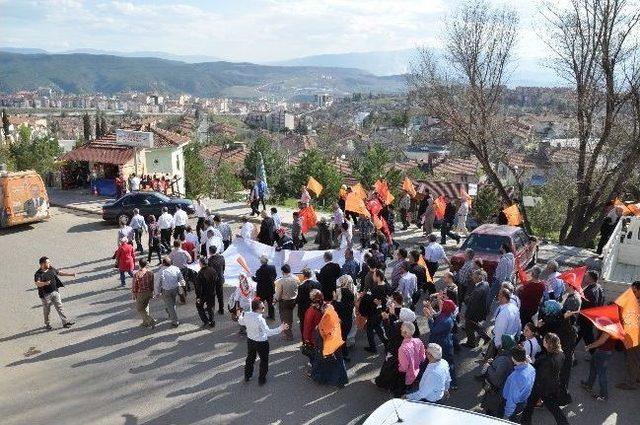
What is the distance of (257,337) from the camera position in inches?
356

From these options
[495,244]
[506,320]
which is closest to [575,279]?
[506,320]

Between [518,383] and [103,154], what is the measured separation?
24.6m

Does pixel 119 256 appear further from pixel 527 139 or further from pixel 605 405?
pixel 527 139

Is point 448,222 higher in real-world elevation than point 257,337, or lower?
higher

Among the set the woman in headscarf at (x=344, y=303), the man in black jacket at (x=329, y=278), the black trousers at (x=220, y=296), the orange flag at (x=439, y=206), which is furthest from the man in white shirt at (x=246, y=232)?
the orange flag at (x=439, y=206)

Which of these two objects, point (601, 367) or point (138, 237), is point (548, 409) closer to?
point (601, 367)

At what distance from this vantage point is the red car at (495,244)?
13.2 meters

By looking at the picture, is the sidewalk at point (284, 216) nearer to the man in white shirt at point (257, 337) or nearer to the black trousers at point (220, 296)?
the black trousers at point (220, 296)

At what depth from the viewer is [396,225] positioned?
68.7 feet

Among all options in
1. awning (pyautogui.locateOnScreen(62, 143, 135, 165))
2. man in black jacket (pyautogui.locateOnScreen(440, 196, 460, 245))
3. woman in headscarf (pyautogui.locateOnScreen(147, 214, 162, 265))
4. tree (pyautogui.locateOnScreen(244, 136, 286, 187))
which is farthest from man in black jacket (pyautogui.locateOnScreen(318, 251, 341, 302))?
tree (pyautogui.locateOnScreen(244, 136, 286, 187))

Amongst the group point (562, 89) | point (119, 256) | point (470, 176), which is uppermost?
point (562, 89)

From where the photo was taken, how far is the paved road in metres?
8.79

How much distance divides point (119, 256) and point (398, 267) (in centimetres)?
732

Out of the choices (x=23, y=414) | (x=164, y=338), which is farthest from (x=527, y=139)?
(x=23, y=414)
